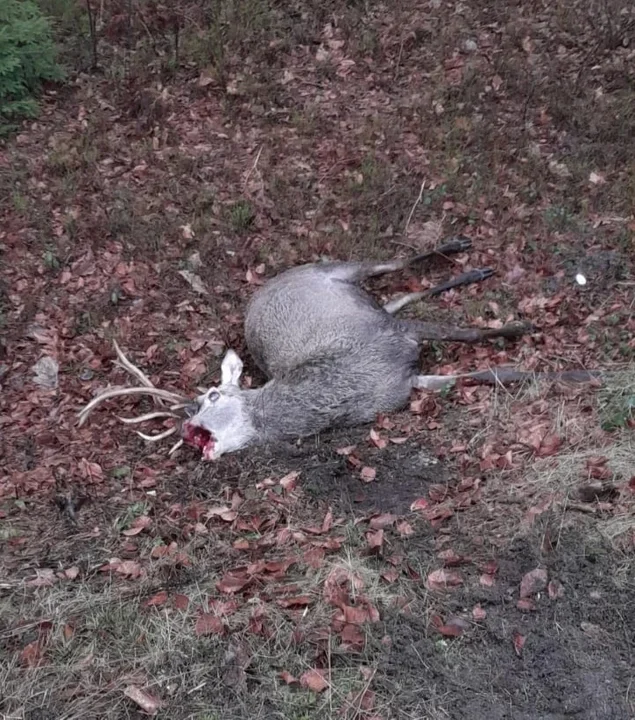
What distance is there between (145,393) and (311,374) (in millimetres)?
1302

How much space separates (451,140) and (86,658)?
6.21 meters

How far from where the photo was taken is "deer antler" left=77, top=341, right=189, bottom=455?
5.77 metres

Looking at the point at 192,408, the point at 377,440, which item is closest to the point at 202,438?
the point at 192,408

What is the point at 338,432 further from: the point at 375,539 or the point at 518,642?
the point at 518,642

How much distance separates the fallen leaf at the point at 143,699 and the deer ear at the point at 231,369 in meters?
2.97

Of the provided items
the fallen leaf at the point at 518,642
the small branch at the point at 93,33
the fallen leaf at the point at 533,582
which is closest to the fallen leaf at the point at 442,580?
the fallen leaf at the point at 533,582

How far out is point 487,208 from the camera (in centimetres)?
744

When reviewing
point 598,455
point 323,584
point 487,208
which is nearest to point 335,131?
point 487,208

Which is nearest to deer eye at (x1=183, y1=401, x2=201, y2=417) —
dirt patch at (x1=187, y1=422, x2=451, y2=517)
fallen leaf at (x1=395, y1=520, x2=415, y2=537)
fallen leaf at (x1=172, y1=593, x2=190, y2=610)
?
dirt patch at (x1=187, y1=422, x2=451, y2=517)

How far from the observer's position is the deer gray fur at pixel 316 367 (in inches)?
227

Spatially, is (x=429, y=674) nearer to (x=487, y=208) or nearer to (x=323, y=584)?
(x=323, y=584)

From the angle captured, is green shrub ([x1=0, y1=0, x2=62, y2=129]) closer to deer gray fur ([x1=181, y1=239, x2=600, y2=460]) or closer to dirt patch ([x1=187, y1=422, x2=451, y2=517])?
deer gray fur ([x1=181, y1=239, x2=600, y2=460])

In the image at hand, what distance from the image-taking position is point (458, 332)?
6172mm

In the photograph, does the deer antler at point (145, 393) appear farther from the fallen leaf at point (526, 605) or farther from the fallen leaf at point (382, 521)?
the fallen leaf at point (526, 605)
